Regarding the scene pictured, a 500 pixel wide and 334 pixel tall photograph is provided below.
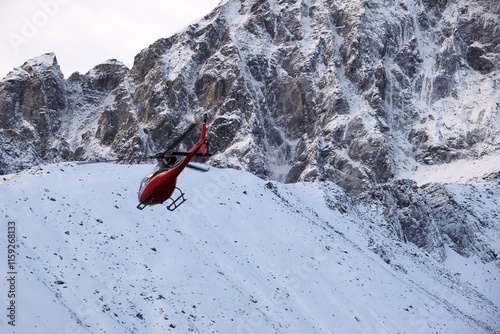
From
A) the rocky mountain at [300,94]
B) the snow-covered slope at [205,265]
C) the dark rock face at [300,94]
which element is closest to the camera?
the snow-covered slope at [205,265]

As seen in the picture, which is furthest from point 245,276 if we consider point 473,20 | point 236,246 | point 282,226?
point 473,20

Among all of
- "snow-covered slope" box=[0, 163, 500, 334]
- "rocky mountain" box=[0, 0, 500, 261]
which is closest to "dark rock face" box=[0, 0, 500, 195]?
"rocky mountain" box=[0, 0, 500, 261]

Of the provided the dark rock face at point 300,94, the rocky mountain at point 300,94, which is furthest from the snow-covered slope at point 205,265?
the dark rock face at point 300,94

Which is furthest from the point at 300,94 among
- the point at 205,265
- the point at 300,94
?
the point at 205,265

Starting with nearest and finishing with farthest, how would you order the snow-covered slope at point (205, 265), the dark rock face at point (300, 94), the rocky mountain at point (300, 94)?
the snow-covered slope at point (205, 265)
the rocky mountain at point (300, 94)
the dark rock face at point (300, 94)

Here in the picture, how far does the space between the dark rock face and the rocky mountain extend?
1.13 ft

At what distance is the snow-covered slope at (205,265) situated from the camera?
31859mm

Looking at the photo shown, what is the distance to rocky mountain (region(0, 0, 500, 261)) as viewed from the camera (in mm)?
132125

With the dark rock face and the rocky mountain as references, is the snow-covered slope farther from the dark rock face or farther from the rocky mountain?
the dark rock face

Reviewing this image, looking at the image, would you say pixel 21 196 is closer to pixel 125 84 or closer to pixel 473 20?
pixel 125 84

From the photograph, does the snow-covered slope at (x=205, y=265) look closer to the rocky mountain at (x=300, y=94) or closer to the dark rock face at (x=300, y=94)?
the rocky mountain at (x=300, y=94)

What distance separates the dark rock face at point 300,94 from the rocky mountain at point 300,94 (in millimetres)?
343

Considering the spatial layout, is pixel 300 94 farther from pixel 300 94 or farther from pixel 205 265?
pixel 205 265

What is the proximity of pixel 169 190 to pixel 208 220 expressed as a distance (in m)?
16.6
